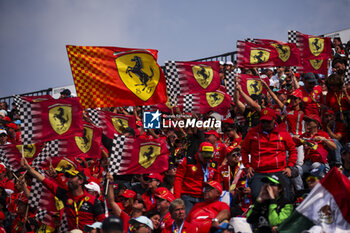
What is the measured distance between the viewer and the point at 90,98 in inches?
408

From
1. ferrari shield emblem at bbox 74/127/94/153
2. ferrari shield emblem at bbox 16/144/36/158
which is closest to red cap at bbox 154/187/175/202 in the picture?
ferrari shield emblem at bbox 74/127/94/153

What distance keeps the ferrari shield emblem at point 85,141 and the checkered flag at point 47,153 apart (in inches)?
20.5

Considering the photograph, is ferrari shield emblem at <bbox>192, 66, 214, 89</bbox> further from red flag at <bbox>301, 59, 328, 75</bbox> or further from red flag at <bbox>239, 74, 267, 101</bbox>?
red flag at <bbox>301, 59, 328, 75</bbox>

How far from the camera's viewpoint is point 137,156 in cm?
997

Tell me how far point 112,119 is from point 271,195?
7813 mm

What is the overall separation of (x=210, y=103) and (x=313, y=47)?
3287mm

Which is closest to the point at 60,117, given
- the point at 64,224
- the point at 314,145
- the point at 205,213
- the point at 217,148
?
the point at 64,224

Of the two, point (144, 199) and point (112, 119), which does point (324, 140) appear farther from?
point (112, 119)

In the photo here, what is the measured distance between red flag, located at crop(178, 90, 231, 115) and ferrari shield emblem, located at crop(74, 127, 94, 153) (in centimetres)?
363

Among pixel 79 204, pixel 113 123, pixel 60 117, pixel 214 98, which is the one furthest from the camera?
pixel 214 98

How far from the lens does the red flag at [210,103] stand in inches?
573

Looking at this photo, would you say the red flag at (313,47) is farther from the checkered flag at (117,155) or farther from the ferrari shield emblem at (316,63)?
the checkered flag at (117,155)

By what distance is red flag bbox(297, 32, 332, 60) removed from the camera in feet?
46.6

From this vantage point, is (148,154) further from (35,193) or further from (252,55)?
(252,55)
